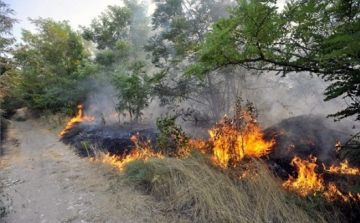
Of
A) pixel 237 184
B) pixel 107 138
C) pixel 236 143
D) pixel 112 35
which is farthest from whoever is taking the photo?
pixel 112 35

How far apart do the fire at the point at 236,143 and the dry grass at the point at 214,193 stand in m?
0.52

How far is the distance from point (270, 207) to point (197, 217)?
4.38 ft

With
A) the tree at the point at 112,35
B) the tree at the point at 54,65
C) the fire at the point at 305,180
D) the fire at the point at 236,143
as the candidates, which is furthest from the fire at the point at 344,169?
the tree at the point at 54,65

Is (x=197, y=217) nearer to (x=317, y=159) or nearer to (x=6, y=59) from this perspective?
(x=317, y=159)

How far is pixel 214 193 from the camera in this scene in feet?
13.2

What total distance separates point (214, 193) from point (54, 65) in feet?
52.0

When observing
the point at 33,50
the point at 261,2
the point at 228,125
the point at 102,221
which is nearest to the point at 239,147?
the point at 228,125

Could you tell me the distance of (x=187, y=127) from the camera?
29.5 feet

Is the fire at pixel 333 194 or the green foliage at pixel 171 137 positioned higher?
the green foliage at pixel 171 137

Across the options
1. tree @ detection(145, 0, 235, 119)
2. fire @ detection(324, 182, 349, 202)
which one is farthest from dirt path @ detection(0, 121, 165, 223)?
tree @ detection(145, 0, 235, 119)

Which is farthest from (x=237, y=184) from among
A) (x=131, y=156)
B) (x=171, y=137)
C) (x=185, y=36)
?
(x=185, y=36)

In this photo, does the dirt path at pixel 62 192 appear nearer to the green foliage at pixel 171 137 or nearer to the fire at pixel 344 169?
the green foliage at pixel 171 137

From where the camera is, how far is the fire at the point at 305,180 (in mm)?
→ 4269

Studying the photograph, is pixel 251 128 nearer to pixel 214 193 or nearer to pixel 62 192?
pixel 214 193
